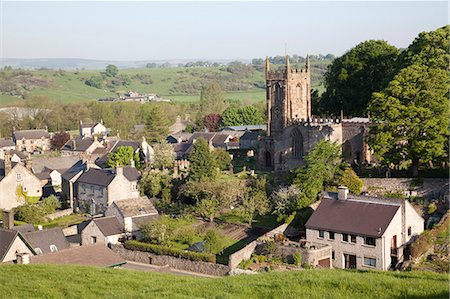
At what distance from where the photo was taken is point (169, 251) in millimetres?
39469

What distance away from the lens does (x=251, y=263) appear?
36625mm

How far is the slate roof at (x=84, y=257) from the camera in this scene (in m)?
35.9

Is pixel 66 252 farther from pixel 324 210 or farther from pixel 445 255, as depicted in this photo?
pixel 445 255

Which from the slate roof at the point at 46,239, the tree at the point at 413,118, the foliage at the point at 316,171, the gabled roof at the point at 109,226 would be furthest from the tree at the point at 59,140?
the tree at the point at 413,118

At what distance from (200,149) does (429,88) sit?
18.2 meters

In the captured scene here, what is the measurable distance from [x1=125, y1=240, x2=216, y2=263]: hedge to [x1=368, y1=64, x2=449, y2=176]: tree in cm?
1368

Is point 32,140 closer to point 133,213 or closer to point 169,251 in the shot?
point 133,213

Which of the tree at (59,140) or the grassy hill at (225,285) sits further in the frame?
the tree at (59,140)

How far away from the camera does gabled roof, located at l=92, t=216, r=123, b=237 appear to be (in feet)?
144

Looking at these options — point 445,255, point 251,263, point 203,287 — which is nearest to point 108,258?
point 251,263

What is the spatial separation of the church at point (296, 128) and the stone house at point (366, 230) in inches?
478

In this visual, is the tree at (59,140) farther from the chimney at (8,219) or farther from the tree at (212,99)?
the chimney at (8,219)

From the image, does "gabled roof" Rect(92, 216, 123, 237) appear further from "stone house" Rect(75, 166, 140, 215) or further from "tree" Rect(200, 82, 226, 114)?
"tree" Rect(200, 82, 226, 114)

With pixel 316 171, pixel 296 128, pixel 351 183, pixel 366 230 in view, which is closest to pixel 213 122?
pixel 296 128
